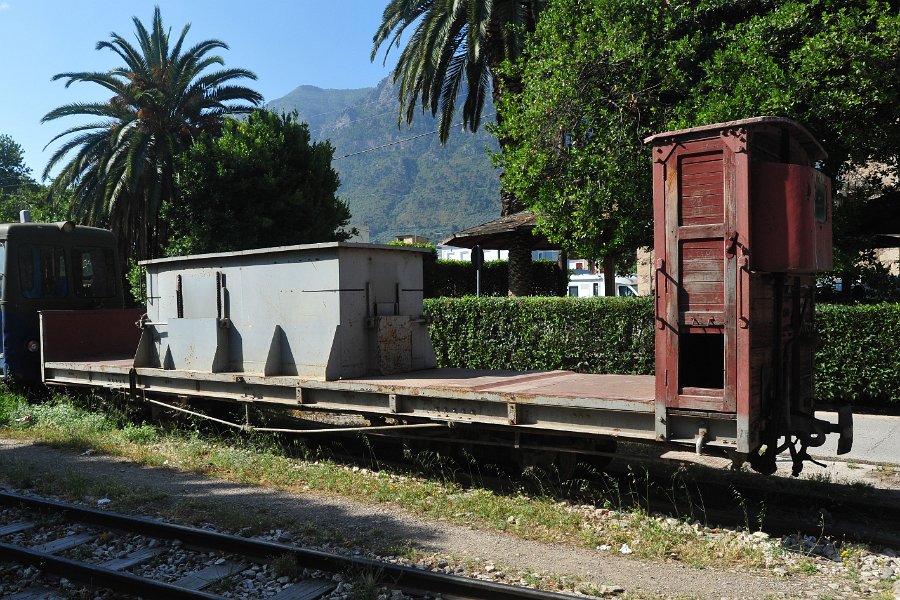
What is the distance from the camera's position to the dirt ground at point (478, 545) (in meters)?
4.85

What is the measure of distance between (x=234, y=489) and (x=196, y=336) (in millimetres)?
2421

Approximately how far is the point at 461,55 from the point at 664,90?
7233mm

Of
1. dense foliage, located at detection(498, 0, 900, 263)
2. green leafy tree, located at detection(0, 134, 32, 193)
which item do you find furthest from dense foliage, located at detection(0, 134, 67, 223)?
dense foliage, located at detection(498, 0, 900, 263)

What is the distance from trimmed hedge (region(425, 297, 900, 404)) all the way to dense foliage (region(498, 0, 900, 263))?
1179 millimetres

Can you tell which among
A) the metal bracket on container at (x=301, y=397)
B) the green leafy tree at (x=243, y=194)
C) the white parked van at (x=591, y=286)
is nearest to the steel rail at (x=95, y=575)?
the metal bracket on container at (x=301, y=397)

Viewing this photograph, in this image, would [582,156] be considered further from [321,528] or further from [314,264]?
[321,528]

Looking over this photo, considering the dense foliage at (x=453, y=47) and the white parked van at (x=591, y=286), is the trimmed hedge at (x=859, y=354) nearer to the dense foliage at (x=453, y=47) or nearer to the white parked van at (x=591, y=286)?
the dense foliage at (x=453, y=47)

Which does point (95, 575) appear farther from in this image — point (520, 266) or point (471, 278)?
point (471, 278)

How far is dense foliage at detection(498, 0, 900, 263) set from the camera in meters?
10.9

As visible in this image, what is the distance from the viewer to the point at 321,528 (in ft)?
20.1

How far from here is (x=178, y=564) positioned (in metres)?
5.49

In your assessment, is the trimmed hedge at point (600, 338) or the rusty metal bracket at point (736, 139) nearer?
the rusty metal bracket at point (736, 139)

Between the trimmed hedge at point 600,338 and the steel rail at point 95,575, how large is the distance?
9.23 meters

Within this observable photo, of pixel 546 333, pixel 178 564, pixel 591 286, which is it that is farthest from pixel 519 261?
pixel 591 286
